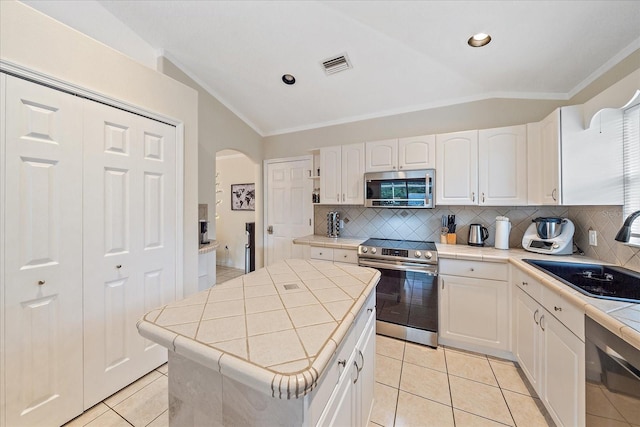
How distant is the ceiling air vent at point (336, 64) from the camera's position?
237 cm

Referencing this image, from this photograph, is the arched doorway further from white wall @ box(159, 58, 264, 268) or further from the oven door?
the oven door

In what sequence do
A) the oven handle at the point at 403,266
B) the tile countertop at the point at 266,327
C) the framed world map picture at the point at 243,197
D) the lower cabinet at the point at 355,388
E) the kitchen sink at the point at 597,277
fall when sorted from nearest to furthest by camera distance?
the tile countertop at the point at 266,327
the lower cabinet at the point at 355,388
the kitchen sink at the point at 597,277
the oven handle at the point at 403,266
the framed world map picture at the point at 243,197

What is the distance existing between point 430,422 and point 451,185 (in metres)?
2.05

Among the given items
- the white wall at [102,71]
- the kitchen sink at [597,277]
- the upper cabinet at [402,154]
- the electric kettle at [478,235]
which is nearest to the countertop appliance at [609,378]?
the kitchen sink at [597,277]

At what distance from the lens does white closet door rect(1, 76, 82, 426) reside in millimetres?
1287

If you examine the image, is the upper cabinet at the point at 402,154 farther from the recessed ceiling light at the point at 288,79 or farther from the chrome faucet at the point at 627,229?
the chrome faucet at the point at 627,229

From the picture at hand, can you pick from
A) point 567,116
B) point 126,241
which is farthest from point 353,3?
point 126,241

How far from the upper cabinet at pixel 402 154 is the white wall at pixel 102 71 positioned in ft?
6.37

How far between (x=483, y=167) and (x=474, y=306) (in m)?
1.37

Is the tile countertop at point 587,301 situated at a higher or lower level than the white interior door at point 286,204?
lower

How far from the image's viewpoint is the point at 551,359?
1468mm

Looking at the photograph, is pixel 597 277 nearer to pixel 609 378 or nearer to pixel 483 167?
pixel 609 378

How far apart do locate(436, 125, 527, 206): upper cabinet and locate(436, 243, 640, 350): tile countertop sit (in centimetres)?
58

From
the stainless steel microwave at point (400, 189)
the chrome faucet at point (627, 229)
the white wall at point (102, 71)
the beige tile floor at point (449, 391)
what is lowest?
the beige tile floor at point (449, 391)
